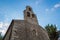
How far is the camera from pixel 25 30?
2175cm

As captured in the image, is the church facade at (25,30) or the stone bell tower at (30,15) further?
the stone bell tower at (30,15)

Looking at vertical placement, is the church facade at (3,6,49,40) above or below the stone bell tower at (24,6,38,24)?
below

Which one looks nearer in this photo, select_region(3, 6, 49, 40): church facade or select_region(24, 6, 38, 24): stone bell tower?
select_region(3, 6, 49, 40): church facade

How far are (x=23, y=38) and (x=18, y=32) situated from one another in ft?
4.17

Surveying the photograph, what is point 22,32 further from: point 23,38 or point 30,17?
point 30,17

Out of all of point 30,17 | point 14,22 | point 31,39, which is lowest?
point 31,39

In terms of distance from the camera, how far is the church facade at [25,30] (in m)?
20.7

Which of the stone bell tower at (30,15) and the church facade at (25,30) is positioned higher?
the stone bell tower at (30,15)

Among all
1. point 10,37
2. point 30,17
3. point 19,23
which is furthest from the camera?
point 30,17

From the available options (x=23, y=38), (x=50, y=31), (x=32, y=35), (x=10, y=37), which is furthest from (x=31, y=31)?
(x=50, y=31)

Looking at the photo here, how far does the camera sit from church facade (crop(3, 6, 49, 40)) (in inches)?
817

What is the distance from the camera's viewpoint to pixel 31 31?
2228cm

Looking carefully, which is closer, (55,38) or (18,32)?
(18,32)

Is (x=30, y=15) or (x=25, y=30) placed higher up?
(x=30, y=15)
